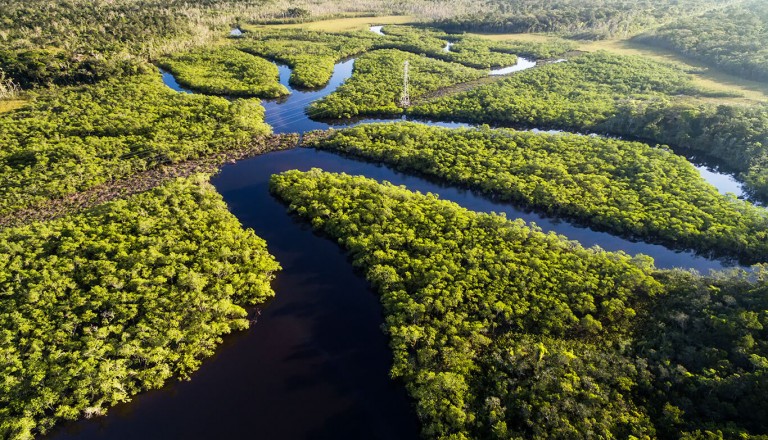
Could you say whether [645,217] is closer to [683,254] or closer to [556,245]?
[683,254]

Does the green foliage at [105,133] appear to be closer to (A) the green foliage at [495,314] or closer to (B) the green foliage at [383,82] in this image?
(B) the green foliage at [383,82]

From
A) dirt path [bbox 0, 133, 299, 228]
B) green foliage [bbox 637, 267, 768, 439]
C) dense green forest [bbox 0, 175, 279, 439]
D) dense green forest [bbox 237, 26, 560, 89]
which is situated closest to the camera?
green foliage [bbox 637, 267, 768, 439]

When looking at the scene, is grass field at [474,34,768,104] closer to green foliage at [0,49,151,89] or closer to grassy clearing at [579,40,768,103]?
grassy clearing at [579,40,768,103]

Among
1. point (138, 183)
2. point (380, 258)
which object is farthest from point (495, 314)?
point (138, 183)

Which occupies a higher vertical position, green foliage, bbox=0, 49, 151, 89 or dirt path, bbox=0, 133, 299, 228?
green foliage, bbox=0, 49, 151, 89

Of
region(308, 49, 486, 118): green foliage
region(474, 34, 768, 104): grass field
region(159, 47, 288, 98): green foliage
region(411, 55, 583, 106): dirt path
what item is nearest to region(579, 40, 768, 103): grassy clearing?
region(474, 34, 768, 104): grass field

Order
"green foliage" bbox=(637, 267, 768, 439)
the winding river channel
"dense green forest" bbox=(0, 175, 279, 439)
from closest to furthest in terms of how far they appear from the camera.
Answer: "green foliage" bbox=(637, 267, 768, 439), "dense green forest" bbox=(0, 175, 279, 439), the winding river channel

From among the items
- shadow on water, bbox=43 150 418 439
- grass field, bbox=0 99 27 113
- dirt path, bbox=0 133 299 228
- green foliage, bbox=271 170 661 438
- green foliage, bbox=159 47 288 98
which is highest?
green foliage, bbox=159 47 288 98

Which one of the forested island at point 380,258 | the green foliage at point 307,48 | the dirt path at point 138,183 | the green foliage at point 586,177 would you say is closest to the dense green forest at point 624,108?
the forested island at point 380,258
